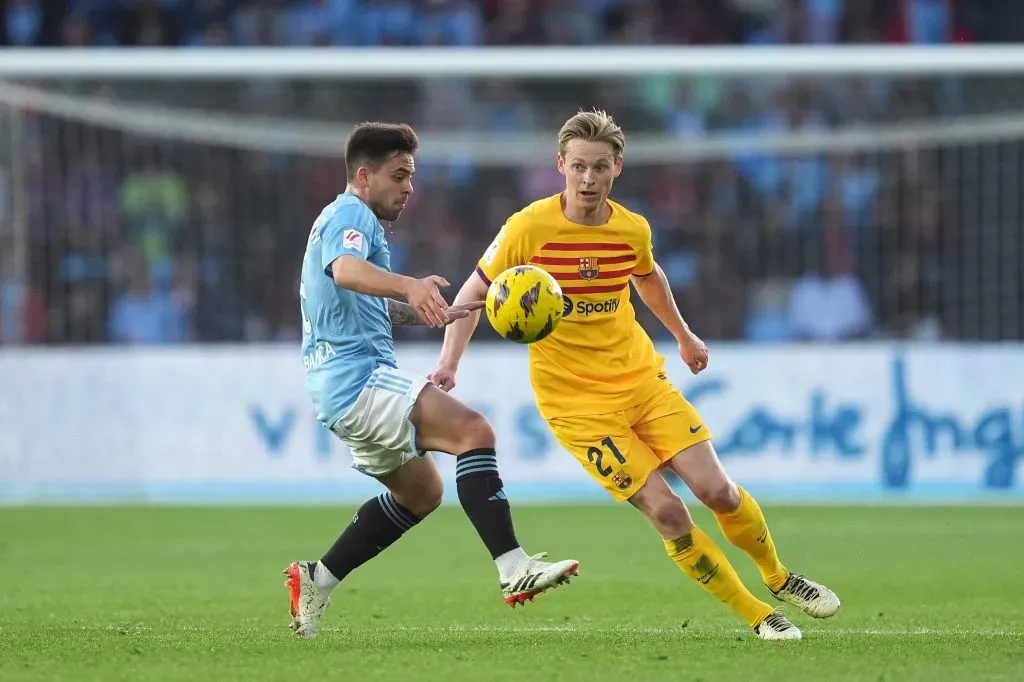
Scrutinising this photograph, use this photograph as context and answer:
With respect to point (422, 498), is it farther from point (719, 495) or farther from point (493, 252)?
point (719, 495)

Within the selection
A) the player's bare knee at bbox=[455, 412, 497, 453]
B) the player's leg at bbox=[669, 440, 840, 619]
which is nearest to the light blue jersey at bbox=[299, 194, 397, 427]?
the player's bare knee at bbox=[455, 412, 497, 453]

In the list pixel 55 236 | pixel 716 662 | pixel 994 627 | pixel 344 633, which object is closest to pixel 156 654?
pixel 344 633

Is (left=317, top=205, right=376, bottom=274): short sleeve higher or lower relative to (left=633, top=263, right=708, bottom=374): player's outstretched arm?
higher

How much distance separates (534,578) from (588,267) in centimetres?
148

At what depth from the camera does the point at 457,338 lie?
650 centimetres

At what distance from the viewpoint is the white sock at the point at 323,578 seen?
635cm

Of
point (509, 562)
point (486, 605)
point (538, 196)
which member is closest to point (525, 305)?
point (509, 562)

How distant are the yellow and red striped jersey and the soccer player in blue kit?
1.76 ft

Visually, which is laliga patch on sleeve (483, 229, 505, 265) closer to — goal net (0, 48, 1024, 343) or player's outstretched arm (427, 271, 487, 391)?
player's outstretched arm (427, 271, 487, 391)

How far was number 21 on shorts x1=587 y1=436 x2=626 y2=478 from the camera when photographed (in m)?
6.30

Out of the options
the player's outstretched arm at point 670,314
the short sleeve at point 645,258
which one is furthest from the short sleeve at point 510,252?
the player's outstretched arm at point 670,314

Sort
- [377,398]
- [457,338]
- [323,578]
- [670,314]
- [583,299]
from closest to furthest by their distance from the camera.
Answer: [377,398], [323,578], [457,338], [583,299], [670,314]

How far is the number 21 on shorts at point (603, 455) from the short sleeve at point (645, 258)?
0.79 meters

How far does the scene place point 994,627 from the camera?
6488 mm
